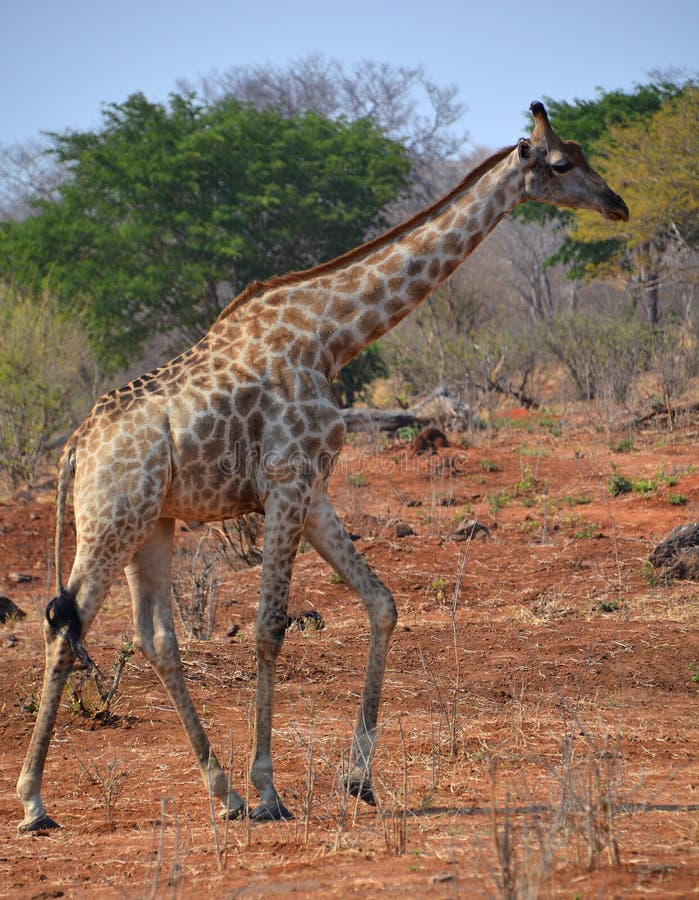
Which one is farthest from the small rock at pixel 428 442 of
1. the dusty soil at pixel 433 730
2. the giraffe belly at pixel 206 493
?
the giraffe belly at pixel 206 493

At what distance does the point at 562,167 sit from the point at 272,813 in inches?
132

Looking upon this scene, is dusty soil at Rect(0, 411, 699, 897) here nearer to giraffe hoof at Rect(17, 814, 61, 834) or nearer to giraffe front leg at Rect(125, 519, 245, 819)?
giraffe hoof at Rect(17, 814, 61, 834)

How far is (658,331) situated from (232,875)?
16.8 meters

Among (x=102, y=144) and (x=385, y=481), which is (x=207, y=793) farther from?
(x=102, y=144)

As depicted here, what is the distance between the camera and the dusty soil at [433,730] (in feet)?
12.3

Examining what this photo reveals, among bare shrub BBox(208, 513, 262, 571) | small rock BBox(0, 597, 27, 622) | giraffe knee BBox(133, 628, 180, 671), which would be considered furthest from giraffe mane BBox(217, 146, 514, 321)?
small rock BBox(0, 597, 27, 622)

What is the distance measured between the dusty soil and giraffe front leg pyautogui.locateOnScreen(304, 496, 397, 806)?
212mm

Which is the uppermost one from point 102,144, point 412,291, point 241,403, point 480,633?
point 102,144

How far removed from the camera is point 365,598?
17.4 ft

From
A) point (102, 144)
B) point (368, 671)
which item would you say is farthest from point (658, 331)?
point (368, 671)

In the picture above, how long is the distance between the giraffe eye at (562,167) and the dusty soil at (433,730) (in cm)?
249

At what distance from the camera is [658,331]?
63.0ft

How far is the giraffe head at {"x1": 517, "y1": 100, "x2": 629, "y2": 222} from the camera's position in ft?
18.1

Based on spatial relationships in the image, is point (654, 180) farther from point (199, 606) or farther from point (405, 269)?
point (405, 269)
